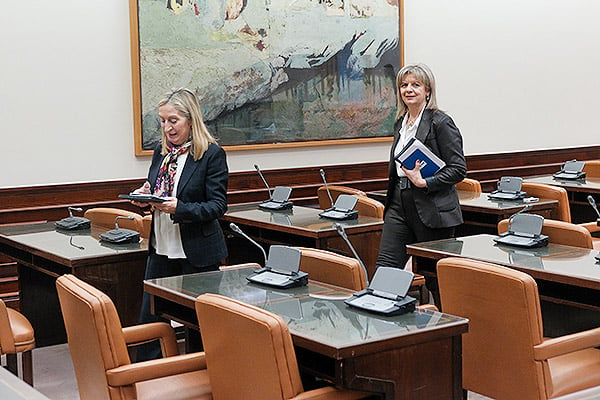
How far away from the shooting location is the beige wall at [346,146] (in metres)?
6.23

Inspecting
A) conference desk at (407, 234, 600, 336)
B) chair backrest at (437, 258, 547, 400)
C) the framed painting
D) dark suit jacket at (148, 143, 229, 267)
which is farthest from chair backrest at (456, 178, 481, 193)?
chair backrest at (437, 258, 547, 400)

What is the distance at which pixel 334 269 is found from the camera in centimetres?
355

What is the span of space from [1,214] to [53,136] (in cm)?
62

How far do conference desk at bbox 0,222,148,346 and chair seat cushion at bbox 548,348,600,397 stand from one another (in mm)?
2062

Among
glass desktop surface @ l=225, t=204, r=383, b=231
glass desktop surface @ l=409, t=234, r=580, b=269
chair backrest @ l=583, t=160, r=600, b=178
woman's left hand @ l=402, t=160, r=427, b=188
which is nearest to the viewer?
glass desktop surface @ l=409, t=234, r=580, b=269

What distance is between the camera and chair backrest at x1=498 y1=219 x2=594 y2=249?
163 inches

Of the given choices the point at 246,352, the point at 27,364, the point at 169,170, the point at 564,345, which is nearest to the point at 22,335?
the point at 27,364

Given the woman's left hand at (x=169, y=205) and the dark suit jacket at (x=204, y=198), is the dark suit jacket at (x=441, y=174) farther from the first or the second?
the woman's left hand at (x=169, y=205)

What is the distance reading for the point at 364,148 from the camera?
7.79 m

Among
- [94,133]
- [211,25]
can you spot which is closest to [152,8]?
[211,25]

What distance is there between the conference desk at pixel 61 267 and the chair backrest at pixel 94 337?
121 cm

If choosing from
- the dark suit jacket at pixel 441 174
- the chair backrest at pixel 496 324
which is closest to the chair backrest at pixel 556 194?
the dark suit jacket at pixel 441 174

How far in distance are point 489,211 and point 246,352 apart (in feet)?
10.8

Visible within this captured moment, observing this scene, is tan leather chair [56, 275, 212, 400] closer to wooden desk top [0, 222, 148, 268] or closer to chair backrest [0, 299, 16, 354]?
chair backrest [0, 299, 16, 354]
